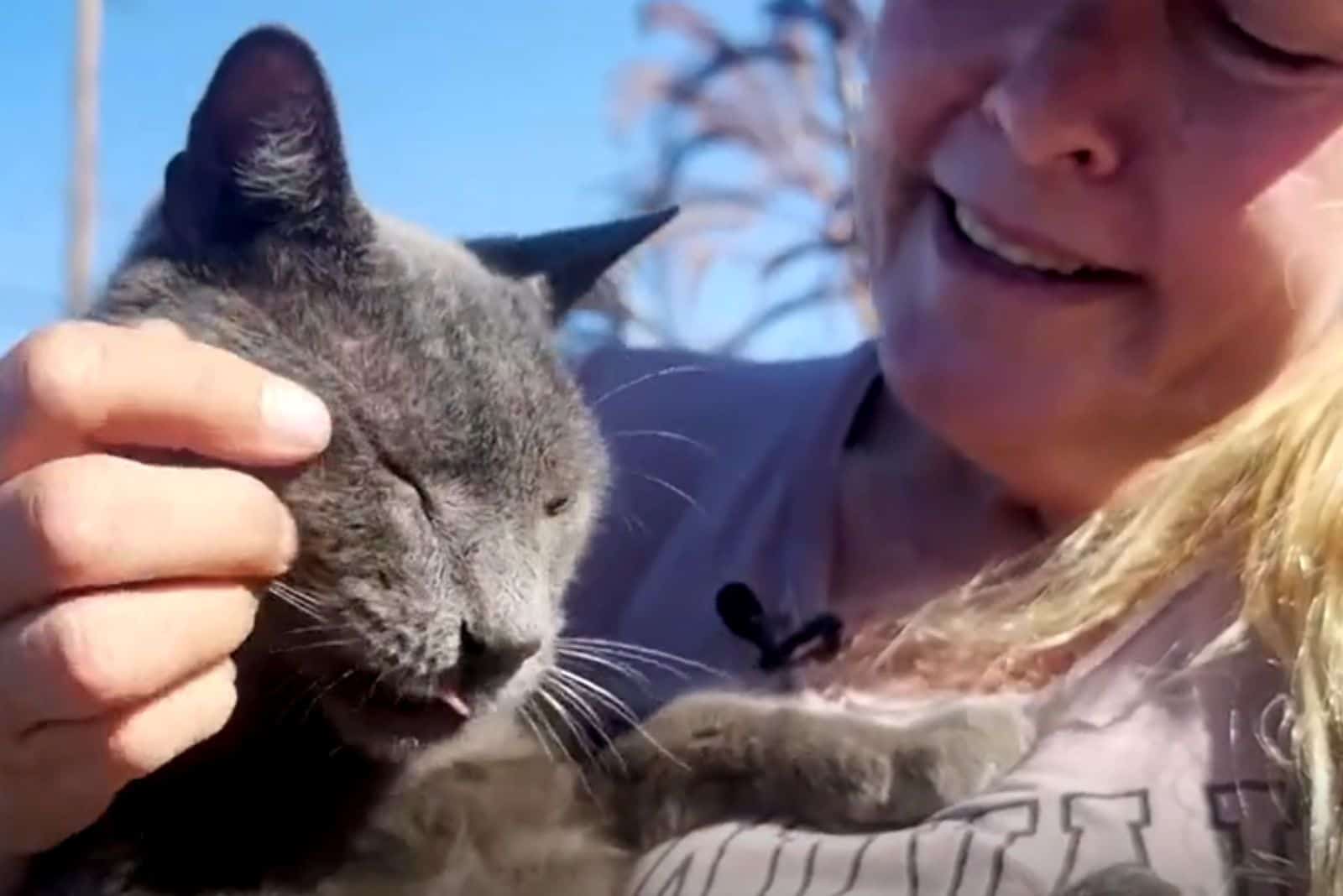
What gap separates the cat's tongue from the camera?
0.82m

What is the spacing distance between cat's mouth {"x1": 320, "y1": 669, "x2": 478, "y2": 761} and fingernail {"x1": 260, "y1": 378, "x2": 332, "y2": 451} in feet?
0.46

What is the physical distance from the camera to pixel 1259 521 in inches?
33.8

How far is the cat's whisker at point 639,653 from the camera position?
934mm

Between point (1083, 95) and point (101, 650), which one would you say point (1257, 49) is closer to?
point (1083, 95)

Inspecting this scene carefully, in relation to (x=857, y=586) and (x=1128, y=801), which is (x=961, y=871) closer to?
(x=1128, y=801)

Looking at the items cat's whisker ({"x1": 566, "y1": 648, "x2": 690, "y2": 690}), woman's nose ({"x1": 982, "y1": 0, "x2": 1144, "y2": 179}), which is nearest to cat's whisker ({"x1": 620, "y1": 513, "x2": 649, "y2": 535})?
cat's whisker ({"x1": 566, "y1": 648, "x2": 690, "y2": 690})

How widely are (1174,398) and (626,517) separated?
37cm

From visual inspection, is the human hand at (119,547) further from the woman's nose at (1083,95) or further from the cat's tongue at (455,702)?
the woman's nose at (1083,95)

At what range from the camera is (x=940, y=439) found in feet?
3.60

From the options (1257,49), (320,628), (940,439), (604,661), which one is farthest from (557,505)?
(1257,49)

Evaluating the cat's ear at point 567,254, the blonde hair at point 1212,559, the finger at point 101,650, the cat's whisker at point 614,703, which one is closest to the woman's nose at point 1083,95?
the blonde hair at point 1212,559

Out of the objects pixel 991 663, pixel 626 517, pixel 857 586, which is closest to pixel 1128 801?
pixel 991 663

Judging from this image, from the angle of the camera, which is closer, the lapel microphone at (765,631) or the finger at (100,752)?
the finger at (100,752)

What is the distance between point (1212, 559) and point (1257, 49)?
0.28 meters
